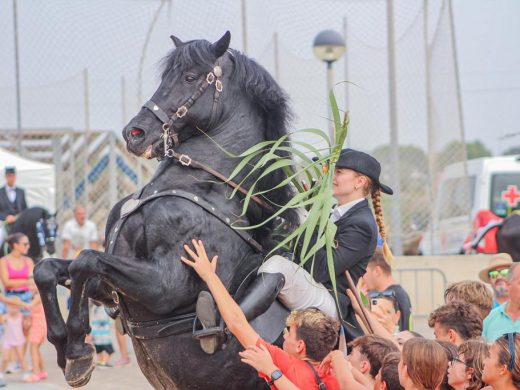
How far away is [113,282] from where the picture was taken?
4.81 m

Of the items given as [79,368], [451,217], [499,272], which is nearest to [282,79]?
[451,217]

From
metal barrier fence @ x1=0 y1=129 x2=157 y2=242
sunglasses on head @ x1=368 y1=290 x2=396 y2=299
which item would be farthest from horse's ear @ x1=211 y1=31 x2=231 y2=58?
metal barrier fence @ x1=0 y1=129 x2=157 y2=242

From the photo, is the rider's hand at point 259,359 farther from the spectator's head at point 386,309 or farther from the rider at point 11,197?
the rider at point 11,197

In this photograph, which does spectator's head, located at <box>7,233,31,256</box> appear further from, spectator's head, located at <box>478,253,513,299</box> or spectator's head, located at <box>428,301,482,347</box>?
spectator's head, located at <box>428,301,482,347</box>

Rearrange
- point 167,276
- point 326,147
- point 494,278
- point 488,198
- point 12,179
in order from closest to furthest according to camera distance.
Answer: point 167,276, point 326,147, point 494,278, point 12,179, point 488,198

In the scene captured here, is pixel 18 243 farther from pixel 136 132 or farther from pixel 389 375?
pixel 389 375

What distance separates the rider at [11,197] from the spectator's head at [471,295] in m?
9.59

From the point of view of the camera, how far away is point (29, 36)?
14.1 m

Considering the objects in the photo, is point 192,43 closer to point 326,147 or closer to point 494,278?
point 326,147

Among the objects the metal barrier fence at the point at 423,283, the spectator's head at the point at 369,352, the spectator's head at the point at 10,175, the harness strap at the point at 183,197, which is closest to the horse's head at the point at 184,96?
the harness strap at the point at 183,197

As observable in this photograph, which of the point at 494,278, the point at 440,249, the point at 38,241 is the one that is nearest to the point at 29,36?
the point at 38,241

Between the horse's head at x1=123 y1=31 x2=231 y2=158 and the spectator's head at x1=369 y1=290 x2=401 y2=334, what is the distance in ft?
6.39

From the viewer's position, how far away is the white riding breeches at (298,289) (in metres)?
4.94

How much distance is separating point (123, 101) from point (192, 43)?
8.64 meters
